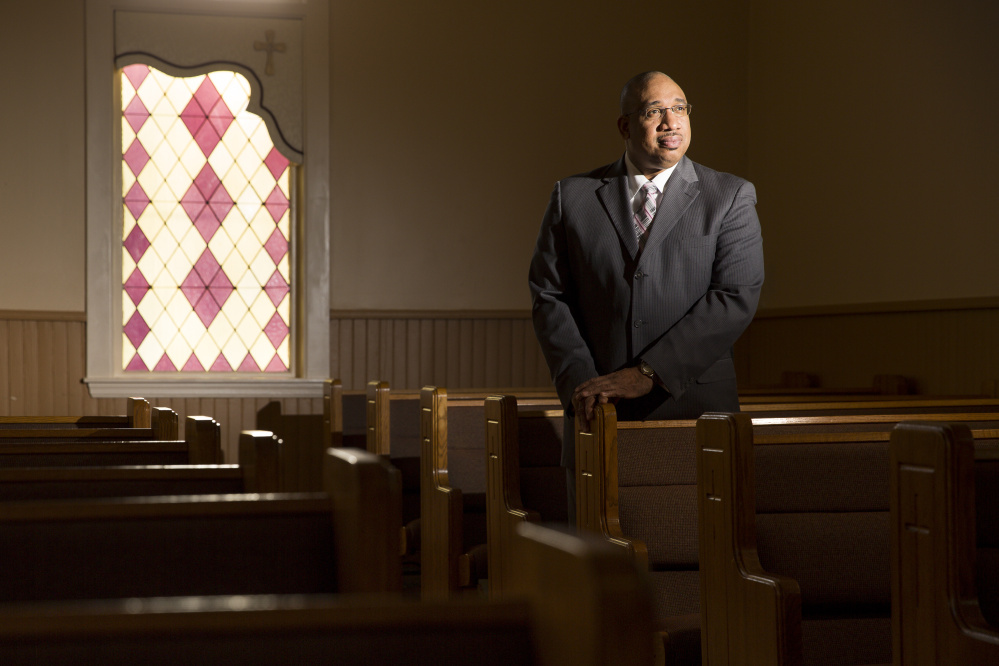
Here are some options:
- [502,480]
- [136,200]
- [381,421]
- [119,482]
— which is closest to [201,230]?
[136,200]

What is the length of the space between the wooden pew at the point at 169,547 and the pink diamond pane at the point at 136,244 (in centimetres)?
509

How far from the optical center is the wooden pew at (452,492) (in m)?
3.30

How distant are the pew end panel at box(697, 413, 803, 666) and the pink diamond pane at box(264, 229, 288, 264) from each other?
14.5ft

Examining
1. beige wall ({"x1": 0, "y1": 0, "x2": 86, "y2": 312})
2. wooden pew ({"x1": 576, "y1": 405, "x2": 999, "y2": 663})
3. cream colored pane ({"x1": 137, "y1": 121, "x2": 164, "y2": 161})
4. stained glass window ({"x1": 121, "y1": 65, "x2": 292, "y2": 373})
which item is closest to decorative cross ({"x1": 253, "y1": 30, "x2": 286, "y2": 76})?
stained glass window ({"x1": 121, "y1": 65, "x2": 292, "y2": 373})

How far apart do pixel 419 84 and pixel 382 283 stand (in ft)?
3.91

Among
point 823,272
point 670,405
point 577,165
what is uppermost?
point 577,165

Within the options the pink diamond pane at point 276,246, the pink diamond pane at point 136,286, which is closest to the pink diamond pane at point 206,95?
the pink diamond pane at point 276,246

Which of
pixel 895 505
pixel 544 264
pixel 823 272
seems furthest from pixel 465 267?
pixel 895 505

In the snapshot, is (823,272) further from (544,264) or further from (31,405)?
(31,405)

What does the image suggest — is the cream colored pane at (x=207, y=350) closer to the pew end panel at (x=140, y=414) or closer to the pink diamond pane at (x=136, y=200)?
the pink diamond pane at (x=136, y=200)

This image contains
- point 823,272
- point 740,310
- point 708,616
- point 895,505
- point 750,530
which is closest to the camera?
point 895,505

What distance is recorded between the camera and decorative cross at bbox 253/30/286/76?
18.9 feet

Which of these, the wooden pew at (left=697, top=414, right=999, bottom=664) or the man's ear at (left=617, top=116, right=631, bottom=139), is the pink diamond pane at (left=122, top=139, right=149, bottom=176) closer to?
the man's ear at (left=617, top=116, right=631, bottom=139)

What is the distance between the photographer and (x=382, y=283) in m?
5.92
